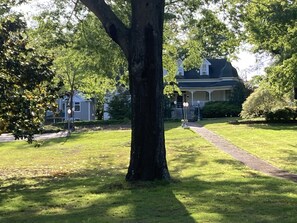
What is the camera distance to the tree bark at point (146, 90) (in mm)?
10859

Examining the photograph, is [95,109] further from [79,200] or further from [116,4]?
[79,200]

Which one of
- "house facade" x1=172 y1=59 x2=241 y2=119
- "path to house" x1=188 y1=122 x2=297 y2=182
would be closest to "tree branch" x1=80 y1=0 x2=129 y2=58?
"path to house" x1=188 y1=122 x2=297 y2=182

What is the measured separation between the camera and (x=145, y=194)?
31.1 feet

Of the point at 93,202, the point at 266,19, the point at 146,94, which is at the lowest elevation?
the point at 93,202

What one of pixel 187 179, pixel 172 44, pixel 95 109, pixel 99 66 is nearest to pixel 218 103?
pixel 95 109

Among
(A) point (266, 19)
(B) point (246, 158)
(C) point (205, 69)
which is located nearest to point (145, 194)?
(B) point (246, 158)

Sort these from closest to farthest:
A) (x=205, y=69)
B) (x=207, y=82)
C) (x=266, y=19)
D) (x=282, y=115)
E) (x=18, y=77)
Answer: (x=18, y=77) < (x=266, y=19) < (x=282, y=115) < (x=207, y=82) < (x=205, y=69)

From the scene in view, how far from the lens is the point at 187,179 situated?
1210 centimetres

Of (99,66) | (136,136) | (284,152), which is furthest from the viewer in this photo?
(99,66)

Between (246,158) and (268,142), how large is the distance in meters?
6.19

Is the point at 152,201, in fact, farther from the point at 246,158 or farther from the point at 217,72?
the point at 217,72

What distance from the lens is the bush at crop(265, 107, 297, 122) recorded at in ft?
117

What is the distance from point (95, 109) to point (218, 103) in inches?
605

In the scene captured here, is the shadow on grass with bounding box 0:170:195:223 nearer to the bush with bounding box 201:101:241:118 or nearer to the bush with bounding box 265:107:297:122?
the bush with bounding box 265:107:297:122
